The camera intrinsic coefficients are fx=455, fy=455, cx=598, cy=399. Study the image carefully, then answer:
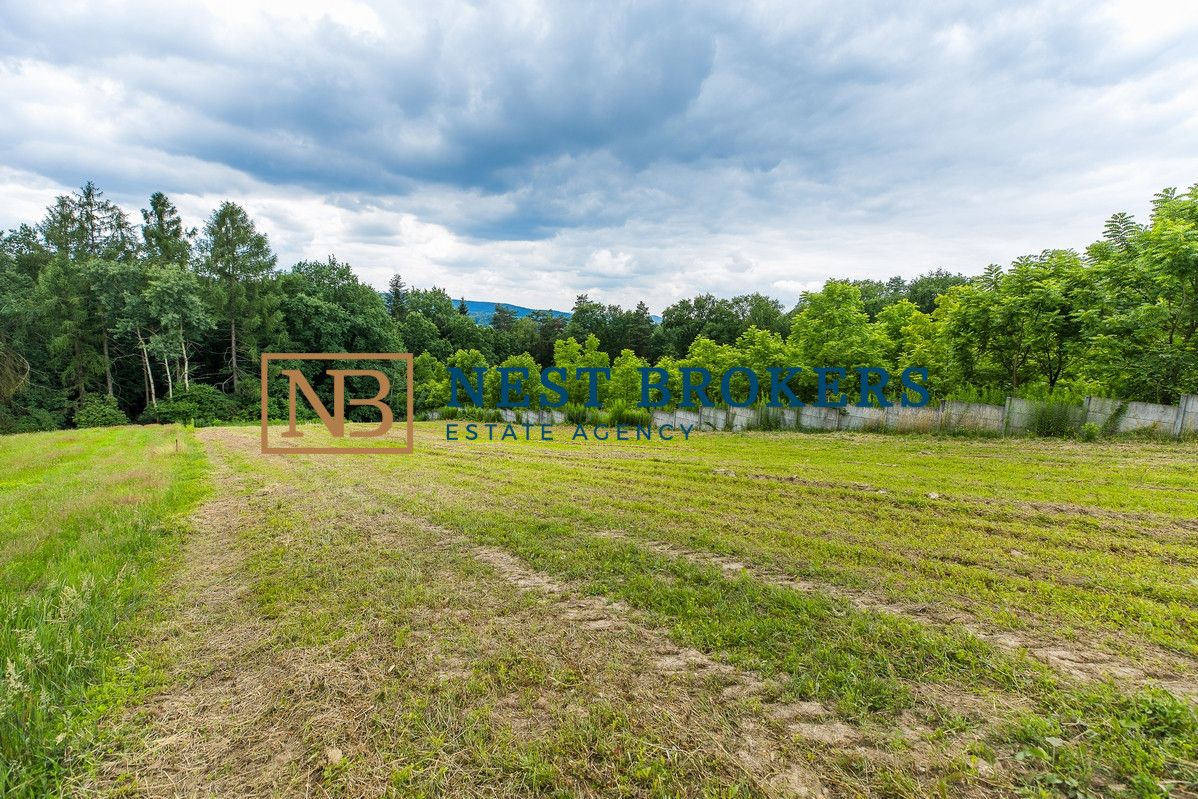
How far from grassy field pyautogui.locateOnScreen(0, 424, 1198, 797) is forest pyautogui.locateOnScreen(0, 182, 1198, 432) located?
7.85 metres

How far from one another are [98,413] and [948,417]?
1794 inches

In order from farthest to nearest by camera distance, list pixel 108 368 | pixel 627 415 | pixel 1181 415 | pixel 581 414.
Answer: pixel 108 368
pixel 581 414
pixel 627 415
pixel 1181 415

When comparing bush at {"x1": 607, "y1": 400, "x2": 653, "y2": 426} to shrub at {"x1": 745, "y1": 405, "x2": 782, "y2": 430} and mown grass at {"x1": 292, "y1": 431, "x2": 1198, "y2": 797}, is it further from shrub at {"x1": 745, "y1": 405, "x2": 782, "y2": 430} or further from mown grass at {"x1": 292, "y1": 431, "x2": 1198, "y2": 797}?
mown grass at {"x1": 292, "y1": 431, "x2": 1198, "y2": 797}

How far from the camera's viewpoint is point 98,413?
96.9 ft

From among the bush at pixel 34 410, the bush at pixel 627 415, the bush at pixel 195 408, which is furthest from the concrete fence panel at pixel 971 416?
the bush at pixel 34 410

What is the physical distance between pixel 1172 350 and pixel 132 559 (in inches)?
758

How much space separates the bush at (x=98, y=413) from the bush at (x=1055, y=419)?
45454 millimetres

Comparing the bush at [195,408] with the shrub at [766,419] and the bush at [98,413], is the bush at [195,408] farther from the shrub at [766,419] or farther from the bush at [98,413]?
the shrub at [766,419]

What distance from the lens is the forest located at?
11.4m

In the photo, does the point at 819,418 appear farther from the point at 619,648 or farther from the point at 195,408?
the point at 195,408

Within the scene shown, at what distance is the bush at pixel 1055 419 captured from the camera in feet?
36.0

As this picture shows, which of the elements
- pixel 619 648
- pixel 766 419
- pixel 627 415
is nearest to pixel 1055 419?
pixel 766 419

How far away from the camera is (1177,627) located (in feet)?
9.57

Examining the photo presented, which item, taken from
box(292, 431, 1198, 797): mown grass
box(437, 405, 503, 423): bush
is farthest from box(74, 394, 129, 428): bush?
box(292, 431, 1198, 797): mown grass
